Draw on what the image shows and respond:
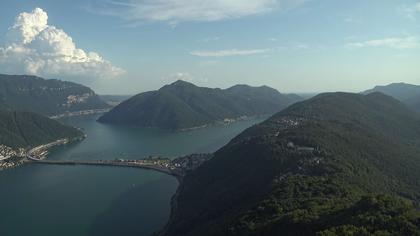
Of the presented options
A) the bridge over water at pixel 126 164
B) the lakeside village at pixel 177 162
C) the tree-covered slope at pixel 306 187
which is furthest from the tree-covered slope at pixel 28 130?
the tree-covered slope at pixel 306 187

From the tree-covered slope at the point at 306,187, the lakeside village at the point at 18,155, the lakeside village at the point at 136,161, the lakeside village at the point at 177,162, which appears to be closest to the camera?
the tree-covered slope at the point at 306,187

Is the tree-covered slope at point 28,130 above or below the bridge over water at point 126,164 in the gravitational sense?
above

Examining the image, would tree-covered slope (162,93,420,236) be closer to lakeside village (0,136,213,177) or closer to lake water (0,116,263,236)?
lake water (0,116,263,236)

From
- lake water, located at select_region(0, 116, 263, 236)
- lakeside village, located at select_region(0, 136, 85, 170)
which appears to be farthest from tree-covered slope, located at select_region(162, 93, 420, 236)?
lakeside village, located at select_region(0, 136, 85, 170)

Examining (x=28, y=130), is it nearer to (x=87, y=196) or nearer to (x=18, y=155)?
(x=18, y=155)

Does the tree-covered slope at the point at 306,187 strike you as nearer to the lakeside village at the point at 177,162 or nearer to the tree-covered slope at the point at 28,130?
the lakeside village at the point at 177,162
